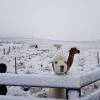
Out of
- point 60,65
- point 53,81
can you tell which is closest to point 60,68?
point 60,65

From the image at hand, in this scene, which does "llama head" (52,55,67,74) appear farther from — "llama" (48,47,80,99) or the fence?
the fence

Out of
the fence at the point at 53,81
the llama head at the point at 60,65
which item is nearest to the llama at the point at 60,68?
the llama head at the point at 60,65

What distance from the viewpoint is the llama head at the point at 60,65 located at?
170 centimetres

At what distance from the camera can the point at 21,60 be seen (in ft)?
12.2

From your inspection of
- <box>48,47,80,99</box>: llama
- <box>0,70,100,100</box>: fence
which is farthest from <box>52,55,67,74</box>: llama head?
<box>0,70,100,100</box>: fence

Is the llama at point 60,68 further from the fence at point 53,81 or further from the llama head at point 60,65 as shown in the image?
the fence at point 53,81

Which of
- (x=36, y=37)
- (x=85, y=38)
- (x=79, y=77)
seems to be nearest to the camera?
(x=79, y=77)

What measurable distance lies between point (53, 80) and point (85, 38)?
1.76 meters

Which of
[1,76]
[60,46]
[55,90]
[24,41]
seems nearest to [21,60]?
[24,41]

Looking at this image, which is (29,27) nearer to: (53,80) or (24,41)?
(24,41)

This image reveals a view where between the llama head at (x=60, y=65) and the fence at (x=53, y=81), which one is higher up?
the llama head at (x=60, y=65)

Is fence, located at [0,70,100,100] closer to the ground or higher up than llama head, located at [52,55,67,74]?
closer to the ground

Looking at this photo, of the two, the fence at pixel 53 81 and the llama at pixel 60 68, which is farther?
the llama at pixel 60 68

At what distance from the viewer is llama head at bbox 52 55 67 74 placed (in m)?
1.70
